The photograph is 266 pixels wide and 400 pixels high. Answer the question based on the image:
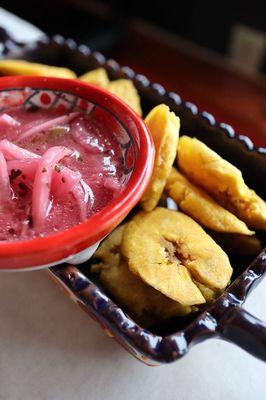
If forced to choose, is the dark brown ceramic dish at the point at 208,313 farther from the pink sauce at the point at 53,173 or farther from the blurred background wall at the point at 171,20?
the blurred background wall at the point at 171,20

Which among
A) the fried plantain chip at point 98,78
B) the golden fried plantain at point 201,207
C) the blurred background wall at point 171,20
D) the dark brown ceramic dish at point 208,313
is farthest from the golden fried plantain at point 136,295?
the blurred background wall at point 171,20

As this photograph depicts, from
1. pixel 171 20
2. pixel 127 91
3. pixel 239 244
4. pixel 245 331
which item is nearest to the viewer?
pixel 245 331

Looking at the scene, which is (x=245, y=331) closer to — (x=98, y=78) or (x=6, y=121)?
(x=6, y=121)

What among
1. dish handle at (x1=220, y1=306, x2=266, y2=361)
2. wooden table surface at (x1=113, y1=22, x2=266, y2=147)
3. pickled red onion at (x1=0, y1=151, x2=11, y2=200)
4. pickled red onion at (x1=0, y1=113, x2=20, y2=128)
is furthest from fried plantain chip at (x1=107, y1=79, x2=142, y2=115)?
wooden table surface at (x1=113, y1=22, x2=266, y2=147)

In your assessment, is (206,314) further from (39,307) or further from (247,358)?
(39,307)

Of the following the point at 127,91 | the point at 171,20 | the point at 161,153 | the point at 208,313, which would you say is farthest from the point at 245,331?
the point at 171,20

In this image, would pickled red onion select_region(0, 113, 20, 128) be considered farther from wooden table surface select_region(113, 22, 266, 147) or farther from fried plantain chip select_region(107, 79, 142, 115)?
wooden table surface select_region(113, 22, 266, 147)
